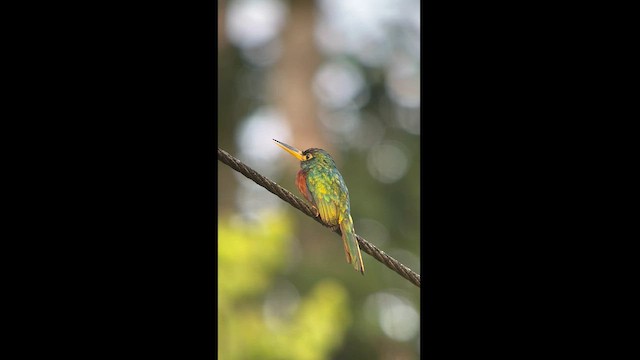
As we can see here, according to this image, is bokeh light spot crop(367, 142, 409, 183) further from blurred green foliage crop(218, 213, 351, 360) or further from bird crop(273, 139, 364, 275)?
bird crop(273, 139, 364, 275)

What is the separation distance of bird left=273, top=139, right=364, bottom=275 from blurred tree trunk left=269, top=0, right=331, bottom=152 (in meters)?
5.17

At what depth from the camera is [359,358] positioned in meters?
6.31

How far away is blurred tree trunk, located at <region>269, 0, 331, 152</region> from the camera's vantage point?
7.74 metres

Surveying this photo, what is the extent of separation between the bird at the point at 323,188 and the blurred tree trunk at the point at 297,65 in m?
5.17

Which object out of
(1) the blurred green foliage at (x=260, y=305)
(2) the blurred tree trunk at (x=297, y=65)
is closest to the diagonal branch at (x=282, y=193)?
(1) the blurred green foliage at (x=260, y=305)

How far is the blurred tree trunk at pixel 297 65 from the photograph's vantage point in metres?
7.74

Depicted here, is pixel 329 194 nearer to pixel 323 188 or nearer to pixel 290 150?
pixel 323 188

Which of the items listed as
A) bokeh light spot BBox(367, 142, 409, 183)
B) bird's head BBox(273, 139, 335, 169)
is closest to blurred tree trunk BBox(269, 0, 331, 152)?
bokeh light spot BBox(367, 142, 409, 183)

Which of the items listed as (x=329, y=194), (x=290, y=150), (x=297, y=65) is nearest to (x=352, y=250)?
(x=329, y=194)

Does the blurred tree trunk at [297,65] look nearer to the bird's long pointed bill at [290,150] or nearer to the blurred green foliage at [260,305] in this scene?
the blurred green foliage at [260,305]

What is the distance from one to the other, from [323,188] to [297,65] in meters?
6.05
